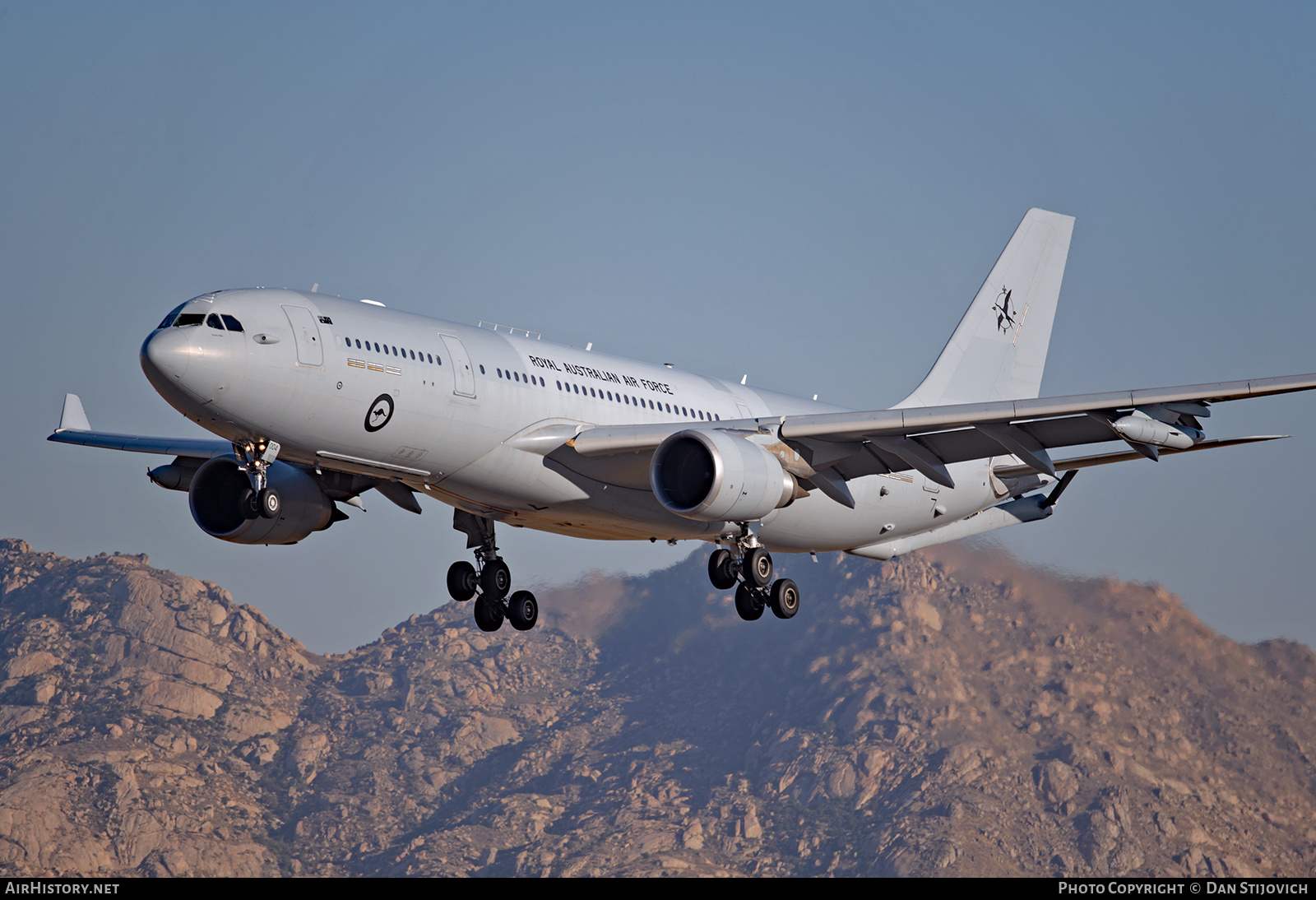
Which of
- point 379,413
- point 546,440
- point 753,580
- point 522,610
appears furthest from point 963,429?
point 379,413

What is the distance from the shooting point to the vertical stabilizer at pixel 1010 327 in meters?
43.4

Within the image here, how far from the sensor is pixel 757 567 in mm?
33188

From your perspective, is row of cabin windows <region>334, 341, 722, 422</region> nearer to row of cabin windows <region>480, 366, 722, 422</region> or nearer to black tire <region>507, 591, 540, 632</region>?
row of cabin windows <region>480, 366, 722, 422</region>

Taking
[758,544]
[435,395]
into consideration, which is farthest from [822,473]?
[435,395]

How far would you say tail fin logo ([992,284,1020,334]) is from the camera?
4469cm

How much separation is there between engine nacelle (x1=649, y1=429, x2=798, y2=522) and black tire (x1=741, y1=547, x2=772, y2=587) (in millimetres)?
3362

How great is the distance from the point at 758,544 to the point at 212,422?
1368cm

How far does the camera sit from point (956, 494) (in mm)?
38844

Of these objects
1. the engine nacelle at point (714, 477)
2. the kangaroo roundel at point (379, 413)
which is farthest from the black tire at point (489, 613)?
the kangaroo roundel at point (379, 413)

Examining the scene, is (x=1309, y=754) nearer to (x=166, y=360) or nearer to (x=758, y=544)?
(x=758, y=544)

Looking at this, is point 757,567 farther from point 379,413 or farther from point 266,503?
point 266,503

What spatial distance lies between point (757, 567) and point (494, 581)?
694 cm

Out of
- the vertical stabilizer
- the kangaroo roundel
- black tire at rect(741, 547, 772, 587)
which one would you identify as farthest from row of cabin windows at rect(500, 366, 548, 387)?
the vertical stabilizer

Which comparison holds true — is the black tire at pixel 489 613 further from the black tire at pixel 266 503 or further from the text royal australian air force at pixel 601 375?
the black tire at pixel 266 503
